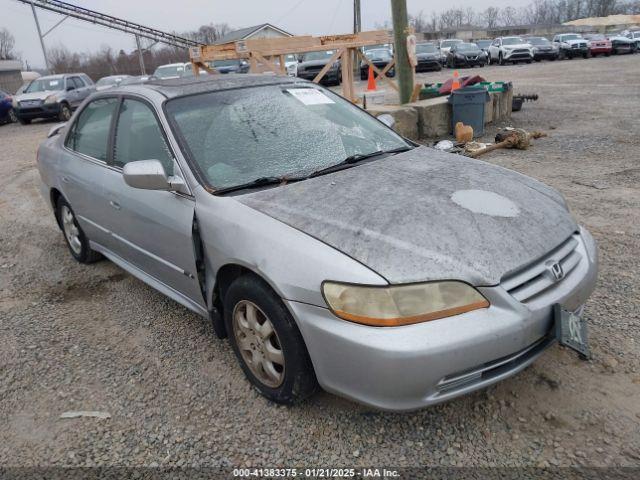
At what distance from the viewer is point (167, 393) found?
2.71 meters

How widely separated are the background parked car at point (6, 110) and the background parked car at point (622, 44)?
101 feet

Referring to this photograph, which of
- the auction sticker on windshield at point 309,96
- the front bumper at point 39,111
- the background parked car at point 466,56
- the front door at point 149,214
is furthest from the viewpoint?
the background parked car at point 466,56

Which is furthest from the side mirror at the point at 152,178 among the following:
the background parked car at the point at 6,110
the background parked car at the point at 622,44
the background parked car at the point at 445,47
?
the background parked car at the point at 622,44

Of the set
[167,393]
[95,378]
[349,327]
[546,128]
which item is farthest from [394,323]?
[546,128]

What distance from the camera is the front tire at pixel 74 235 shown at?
4.33 metres

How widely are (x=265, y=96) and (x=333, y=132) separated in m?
0.50

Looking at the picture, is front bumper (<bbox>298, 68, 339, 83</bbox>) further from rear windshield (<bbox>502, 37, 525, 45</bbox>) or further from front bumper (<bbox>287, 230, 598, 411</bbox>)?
front bumper (<bbox>287, 230, 598, 411</bbox>)

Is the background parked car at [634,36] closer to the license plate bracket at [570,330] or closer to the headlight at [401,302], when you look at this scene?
the license plate bracket at [570,330]

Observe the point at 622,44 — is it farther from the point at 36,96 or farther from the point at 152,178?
the point at 152,178

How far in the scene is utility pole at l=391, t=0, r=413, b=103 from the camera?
8789 mm

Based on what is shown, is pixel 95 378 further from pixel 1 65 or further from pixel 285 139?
pixel 1 65

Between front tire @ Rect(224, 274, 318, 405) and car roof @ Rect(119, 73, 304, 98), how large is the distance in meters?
1.38

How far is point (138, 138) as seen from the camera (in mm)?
3246

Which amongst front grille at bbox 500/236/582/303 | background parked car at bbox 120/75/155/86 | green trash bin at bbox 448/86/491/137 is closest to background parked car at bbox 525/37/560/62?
background parked car at bbox 120/75/155/86
